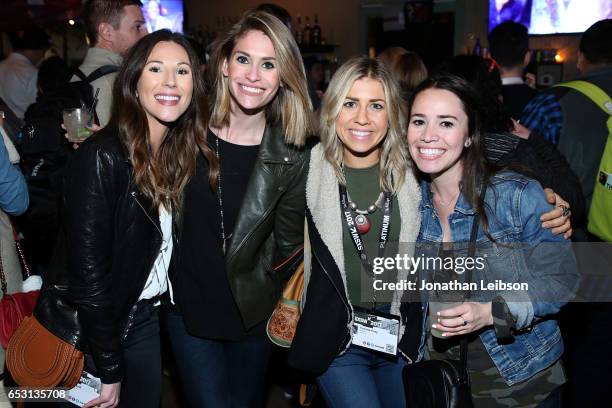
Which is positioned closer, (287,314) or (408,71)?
(287,314)

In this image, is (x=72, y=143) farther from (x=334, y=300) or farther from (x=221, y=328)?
(x=334, y=300)

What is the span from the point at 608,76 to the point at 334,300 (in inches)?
78.2

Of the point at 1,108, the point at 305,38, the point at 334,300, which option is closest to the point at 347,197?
the point at 334,300

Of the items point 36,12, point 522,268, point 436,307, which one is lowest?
point 436,307

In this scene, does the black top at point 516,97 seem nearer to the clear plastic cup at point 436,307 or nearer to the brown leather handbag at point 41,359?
the clear plastic cup at point 436,307

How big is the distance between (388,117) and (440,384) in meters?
1.05

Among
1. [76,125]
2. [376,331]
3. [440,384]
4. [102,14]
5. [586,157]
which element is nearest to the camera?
[440,384]

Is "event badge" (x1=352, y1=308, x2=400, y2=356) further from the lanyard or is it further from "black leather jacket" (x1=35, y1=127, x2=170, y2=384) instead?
"black leather jacket" (x1=35, y1=127, x2=170, y2=384)

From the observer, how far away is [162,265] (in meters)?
2.15

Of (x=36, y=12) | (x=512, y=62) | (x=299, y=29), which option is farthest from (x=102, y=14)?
(x=299, y=29)

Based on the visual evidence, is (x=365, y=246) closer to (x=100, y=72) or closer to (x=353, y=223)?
(x=353, y=223)

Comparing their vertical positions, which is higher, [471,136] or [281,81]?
[281,81]

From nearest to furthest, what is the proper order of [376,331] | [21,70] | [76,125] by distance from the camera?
[376,331] < [76,125] < [21,70]

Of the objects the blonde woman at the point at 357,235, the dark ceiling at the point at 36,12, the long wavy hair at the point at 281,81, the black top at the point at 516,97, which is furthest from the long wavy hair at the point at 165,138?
the dark ceiling at the point at 36,12
